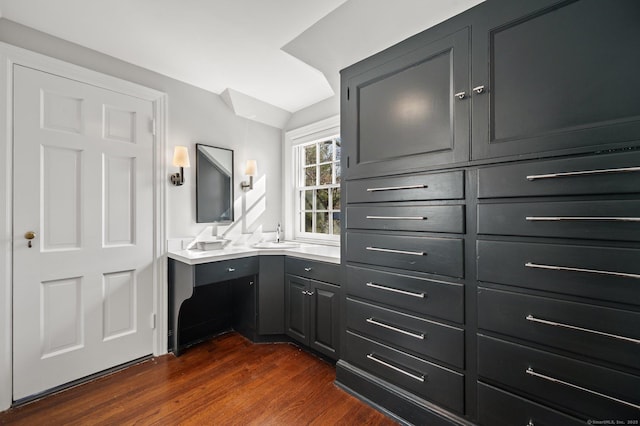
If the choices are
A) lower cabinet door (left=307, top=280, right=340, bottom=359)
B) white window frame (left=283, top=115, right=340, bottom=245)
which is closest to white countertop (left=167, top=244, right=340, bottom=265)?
lower cabinet door (left=307, top=280, right=340, bottom=359)

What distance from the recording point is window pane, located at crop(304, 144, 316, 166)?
3.13 m

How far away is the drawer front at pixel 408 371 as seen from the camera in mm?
1357

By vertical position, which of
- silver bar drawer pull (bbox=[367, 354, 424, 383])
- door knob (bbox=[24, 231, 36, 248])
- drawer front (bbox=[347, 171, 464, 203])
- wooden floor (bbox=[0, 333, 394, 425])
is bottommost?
wooden floor (bbox=[0, 333, 394, 425])

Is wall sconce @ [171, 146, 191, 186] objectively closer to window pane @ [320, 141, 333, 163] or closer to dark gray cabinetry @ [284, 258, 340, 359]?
dark gray cabinetry @ [284, 258, 340, 359]

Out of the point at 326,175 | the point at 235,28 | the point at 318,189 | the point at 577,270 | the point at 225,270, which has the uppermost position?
the point at 235,28

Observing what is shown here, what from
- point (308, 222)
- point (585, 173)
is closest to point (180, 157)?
point (308, 222)

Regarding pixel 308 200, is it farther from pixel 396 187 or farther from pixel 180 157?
pixel 396 187

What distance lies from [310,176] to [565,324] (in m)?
2.53

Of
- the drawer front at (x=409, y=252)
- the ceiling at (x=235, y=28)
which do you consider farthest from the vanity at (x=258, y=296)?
the ceiling at (x=235, y=28)

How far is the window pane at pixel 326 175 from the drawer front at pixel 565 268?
189 cm

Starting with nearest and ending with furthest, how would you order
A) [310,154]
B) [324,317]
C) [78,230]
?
[78,230], [324,317], [310,154]

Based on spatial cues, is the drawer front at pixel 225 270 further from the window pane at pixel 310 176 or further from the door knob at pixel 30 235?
the window pane at pixel 310 176

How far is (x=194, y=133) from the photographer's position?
2.52 m

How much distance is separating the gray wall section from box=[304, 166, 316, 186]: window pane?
33cm
